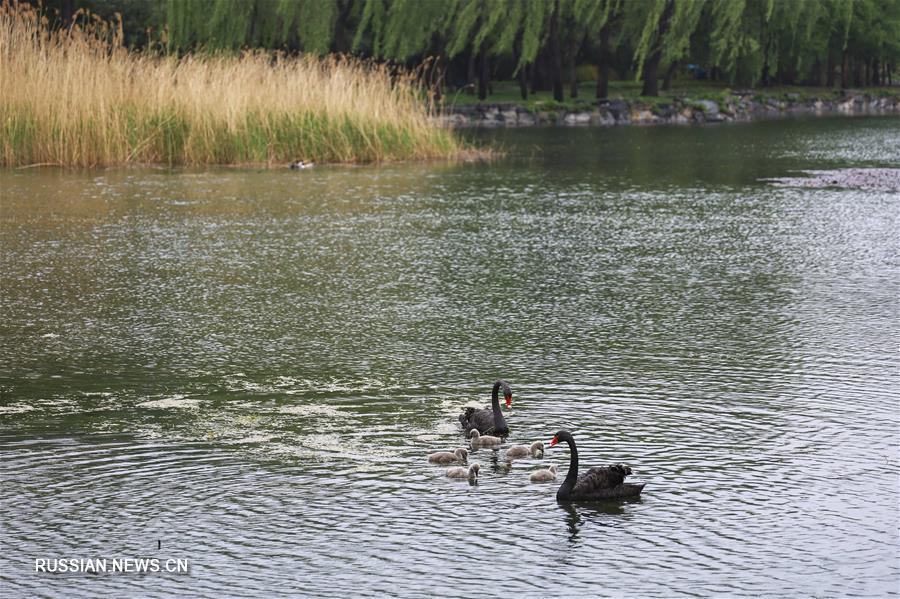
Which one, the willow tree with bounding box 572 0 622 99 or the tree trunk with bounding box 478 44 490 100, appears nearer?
the willow tree with bounding box 572 0 622 99

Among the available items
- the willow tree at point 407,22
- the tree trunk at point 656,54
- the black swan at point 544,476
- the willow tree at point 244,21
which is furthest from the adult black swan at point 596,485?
the tree trunk at point 656,54

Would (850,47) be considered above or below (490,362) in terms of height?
above

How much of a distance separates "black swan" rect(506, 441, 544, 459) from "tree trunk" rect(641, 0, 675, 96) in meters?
38.0

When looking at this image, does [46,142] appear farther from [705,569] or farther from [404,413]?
[705,569]

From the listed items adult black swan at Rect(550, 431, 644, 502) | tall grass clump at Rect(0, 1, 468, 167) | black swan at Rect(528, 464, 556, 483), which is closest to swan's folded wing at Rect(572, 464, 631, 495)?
adult black swan at Rect(550, 431, 644, 502)

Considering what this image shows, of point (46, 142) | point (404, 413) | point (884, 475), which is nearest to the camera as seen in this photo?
point (884, 475)

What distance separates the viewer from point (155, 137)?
21031 millimetres

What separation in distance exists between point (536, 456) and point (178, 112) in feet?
52.8

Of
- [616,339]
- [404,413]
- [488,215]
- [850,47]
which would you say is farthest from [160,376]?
[850,47]

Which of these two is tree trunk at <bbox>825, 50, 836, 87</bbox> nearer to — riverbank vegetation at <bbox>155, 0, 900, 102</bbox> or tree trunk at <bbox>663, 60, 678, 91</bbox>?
riverbank vegetation at <bbox>155, 0, 900, 102</bbox>

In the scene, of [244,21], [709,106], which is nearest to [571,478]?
[244,21]

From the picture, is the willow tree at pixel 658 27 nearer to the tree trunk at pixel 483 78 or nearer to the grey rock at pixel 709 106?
the grey rock at pixel 709 106

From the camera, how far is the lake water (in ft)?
16.2

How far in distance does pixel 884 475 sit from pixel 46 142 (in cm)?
1704
